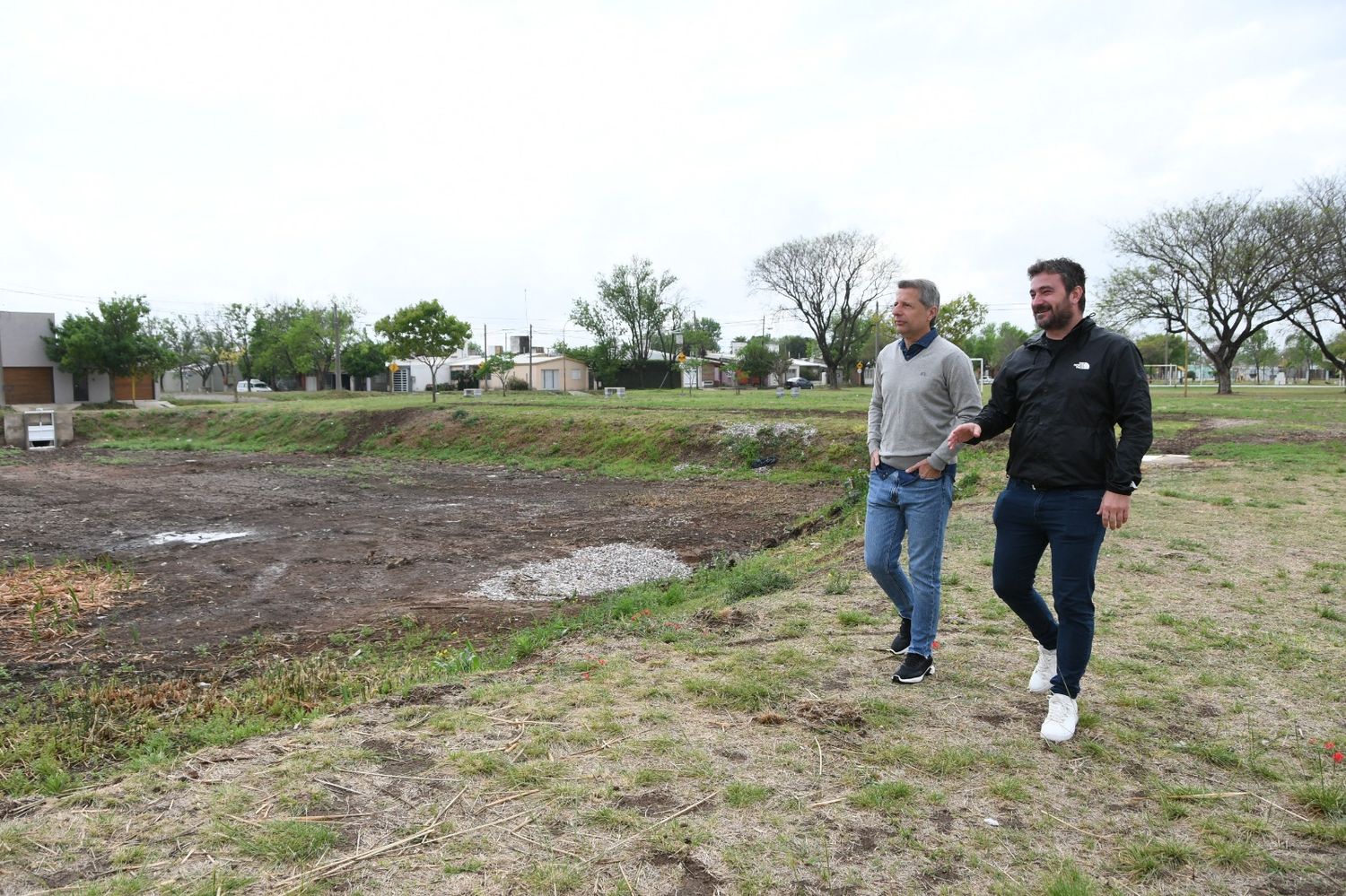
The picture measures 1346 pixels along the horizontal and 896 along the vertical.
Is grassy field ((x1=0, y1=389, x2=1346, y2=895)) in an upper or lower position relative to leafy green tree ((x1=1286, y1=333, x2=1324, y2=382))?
lower

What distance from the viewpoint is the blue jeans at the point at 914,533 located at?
13.8 feet

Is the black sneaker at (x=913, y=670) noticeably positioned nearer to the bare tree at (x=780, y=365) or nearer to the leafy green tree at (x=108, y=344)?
the leafy green tree at (x=108, y=344)

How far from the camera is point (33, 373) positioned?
135 feet

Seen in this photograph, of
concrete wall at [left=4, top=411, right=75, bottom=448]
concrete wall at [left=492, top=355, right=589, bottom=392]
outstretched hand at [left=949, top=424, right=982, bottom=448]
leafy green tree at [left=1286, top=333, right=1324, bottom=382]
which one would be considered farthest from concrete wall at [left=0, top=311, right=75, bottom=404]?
leafy green tree at [left=1286, top=333, right=1324, bottom=382]

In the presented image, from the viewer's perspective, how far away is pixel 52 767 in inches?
155

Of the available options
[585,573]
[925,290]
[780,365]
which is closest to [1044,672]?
[925,290]

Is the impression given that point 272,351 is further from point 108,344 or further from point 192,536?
point 192,536

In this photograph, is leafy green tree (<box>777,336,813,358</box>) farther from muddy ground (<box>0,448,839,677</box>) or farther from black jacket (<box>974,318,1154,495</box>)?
black jacket (<box>974,318,1154,495</box>)

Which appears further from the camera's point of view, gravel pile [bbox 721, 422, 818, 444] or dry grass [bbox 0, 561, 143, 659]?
gravel pile [bbox 721, 422, 818, 444]

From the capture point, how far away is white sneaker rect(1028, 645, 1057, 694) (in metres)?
4.02

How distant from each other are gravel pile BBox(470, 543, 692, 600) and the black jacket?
18.2ft

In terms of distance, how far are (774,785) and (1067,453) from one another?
1.79 meters

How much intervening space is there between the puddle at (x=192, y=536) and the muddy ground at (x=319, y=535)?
0.09 m

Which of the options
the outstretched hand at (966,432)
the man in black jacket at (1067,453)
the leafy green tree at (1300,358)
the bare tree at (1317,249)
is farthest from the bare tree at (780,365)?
the leafy green tree at (1300,358)
